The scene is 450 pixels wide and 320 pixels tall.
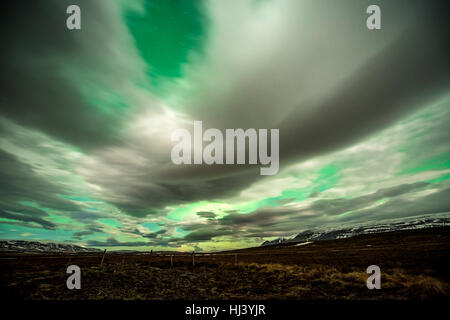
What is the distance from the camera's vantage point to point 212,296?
15938mm

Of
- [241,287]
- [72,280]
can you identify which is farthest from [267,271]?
[72,280]

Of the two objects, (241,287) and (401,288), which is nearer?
(401,288)
